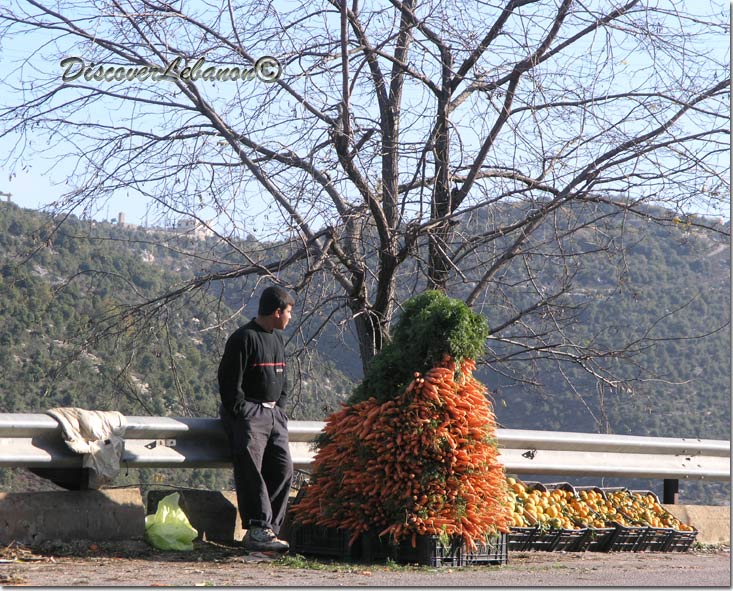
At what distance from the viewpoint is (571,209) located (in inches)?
351

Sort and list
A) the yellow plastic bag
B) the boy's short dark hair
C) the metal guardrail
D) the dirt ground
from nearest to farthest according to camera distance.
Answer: the dirt ground
the metal guardrail
the yellow plastic bag
the boy's short dark hair

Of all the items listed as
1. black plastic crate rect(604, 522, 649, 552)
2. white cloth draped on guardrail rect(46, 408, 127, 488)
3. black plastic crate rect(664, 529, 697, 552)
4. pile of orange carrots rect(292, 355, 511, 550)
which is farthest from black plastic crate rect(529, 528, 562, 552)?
white cloth draped on guardrail rect(46, 408, 127, 488)

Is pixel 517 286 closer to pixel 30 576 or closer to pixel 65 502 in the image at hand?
pixel 65 502

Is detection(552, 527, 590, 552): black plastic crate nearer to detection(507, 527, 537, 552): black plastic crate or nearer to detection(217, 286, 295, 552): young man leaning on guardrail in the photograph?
detection(507, 527, 537, 552): black plastic crate

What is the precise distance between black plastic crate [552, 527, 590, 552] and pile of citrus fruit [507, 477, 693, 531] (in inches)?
3.2

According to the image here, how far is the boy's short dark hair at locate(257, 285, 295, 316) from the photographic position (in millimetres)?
6920

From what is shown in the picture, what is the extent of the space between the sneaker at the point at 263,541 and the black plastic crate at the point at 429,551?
2.43 ft

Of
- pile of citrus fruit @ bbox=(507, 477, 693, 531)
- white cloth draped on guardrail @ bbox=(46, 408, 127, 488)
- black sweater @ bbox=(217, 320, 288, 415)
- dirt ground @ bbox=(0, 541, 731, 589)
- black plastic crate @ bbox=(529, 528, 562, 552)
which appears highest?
black sweater @ bbox=(217, 320, 288, 415)

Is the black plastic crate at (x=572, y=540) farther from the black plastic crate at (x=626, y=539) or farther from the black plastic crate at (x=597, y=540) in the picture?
the black plastic crate at (x=626, y=539)

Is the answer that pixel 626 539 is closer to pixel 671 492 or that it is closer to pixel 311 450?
pixel 671 492

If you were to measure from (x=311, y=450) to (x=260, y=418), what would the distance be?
2.20 ft

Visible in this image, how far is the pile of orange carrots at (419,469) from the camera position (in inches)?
252

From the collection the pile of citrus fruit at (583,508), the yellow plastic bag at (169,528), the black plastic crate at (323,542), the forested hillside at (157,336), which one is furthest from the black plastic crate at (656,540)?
the yellow plastic bag at (169,528)

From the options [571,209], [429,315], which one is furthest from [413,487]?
[571,209]
